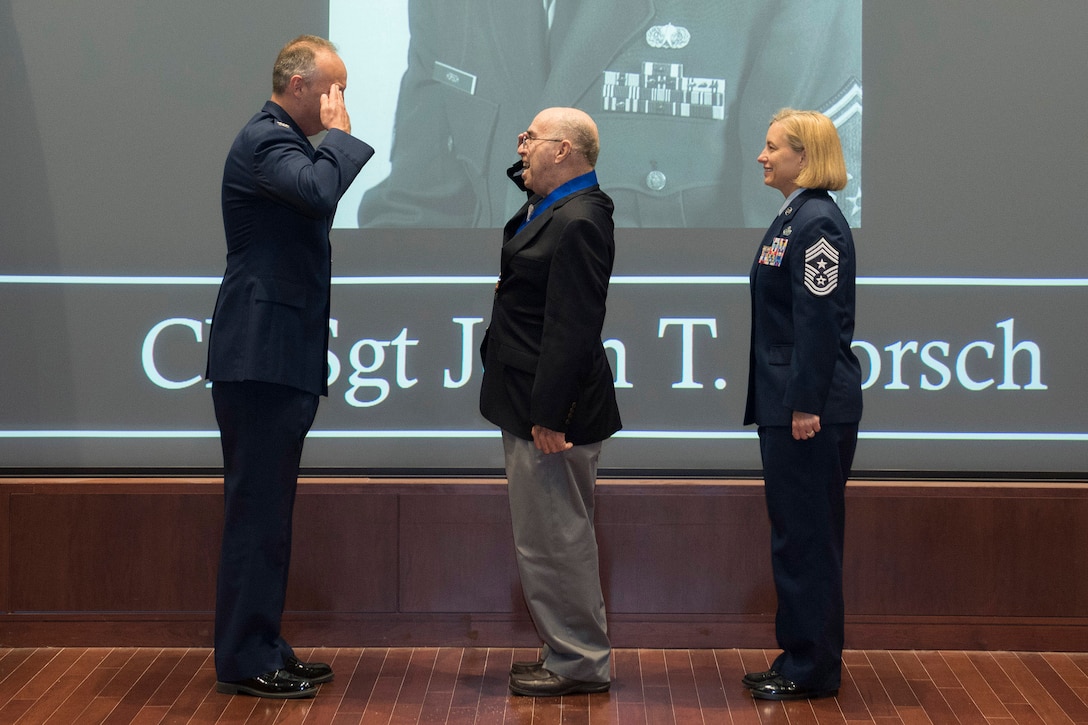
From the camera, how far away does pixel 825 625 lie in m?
3.08

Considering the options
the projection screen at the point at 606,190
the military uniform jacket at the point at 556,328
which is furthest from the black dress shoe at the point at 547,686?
Answer: the projection screen at the point at 606,190

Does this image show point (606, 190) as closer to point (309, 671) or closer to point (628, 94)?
point (628, 94)

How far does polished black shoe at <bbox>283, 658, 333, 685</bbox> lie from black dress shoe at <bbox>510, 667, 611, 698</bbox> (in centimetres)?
52

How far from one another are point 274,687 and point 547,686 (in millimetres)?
720

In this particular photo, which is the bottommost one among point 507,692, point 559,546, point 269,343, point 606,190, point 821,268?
point 507,692

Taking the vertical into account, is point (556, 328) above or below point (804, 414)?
above

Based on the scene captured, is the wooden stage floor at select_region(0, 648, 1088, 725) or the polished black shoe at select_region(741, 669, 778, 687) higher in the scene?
the polished black shoe at select_region(741, 669, 778, 687)

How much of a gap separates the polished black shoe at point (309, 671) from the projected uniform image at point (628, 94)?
138 centimetres

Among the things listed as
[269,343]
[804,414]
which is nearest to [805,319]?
[804,414]

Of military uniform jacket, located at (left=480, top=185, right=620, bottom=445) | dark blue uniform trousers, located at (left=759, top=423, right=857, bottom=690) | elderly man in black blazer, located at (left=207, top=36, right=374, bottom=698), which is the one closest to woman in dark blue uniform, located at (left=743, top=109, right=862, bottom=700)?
dark blue uniform trousers, located at (left=759, top=423, right=857, bottom=690)

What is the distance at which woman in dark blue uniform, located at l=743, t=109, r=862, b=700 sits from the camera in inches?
119

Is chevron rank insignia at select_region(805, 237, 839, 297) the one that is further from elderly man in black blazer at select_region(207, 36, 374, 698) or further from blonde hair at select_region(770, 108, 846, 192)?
elderly man in black blazer at select_region(207, 36, 374, 698)

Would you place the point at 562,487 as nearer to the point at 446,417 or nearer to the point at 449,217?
the point at 446,417

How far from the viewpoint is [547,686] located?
3107 mm
